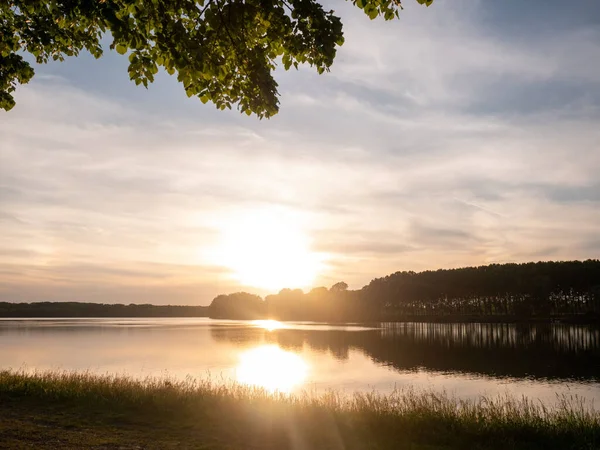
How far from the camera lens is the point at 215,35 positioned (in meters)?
10.5

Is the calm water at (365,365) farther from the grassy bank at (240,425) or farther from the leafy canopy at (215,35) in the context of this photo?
the leafy canopy at (215,35)

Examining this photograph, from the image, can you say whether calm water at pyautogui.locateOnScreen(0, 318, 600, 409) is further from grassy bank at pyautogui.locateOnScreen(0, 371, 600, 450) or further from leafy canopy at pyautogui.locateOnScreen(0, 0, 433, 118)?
leafy canopy at pyautogui.locateOnScreen(0, 0, 433, 118)

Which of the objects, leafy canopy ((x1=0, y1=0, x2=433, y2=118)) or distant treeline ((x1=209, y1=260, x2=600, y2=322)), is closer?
leafy canopy ((x1=0, y1=0, x2=433, y2=118))

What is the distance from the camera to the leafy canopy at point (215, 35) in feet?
31.8

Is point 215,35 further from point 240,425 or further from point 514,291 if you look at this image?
point 514,291

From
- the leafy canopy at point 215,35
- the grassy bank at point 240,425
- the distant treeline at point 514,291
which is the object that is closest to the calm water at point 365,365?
the grassy bank at point 240,425

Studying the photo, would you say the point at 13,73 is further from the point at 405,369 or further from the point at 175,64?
the point at 405,369

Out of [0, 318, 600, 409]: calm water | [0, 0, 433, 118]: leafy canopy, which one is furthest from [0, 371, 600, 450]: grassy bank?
[0, 318, 600, 409]: calm water

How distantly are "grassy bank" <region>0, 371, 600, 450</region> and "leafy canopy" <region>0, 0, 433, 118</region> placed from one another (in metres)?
9.37

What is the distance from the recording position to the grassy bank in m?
14.3

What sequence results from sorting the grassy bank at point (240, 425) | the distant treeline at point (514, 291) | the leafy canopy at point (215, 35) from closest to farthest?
the leafy canopy at point (215, 35)
the grassy bank at point (240, 425)
the distant treeline at point (514, 291)

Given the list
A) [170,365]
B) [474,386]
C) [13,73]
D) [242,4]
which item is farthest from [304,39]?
[170,365]

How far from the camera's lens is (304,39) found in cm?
1027

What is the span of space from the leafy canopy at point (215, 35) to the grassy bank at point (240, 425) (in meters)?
9.37
